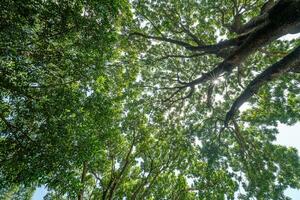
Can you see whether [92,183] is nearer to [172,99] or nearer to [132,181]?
[132,181]

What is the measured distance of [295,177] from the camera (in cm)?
1207

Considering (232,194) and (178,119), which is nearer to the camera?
(232,194)

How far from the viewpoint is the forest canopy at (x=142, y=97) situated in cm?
639

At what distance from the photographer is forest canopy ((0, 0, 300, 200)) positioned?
6387 mm

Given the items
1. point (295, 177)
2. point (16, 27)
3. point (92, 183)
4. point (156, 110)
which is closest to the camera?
point (16, 27)

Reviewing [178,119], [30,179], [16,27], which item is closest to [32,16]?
[16,27]

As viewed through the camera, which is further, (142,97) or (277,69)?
(142,97)

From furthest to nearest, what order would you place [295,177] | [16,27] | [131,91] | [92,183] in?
[92,183], [131,91], [295,177], [16,27]

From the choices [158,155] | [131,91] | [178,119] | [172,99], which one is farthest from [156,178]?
[131,91]

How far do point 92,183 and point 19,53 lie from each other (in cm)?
Result: 1236

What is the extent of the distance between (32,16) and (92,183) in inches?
514

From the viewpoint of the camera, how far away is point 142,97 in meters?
15.0

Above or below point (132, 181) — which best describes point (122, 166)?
above

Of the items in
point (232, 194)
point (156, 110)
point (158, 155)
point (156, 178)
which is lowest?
point (232, 194)
